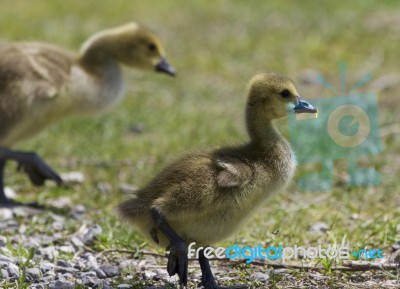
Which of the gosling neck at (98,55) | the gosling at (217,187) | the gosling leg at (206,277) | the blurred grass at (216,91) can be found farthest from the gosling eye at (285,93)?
the gosling neck at (98,55)

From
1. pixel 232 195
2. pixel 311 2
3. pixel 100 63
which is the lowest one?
pixel 232 195

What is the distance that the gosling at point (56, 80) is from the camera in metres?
4.65

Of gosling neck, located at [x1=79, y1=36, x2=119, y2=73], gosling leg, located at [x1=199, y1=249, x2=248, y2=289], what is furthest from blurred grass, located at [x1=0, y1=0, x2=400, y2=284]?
gosling neck, located at [x1=79, y1=36, x2=119, y2=73]

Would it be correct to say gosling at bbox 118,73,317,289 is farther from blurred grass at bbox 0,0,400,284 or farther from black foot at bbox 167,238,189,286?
blurred grass at bbox 0,0,400,284

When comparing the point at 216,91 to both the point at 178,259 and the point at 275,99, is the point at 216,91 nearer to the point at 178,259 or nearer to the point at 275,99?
the point at 275,99

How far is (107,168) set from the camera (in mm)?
5547

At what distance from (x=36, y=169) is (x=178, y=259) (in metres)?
2.04

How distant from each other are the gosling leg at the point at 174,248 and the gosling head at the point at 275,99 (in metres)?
0.65

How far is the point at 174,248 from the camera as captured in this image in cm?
306

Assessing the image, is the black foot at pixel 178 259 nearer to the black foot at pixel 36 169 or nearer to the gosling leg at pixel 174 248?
the gosling leg at pixel 174 248

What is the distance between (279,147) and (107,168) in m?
2.35

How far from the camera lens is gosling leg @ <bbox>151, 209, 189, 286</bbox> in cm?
306

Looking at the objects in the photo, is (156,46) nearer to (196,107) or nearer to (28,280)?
(196,107)

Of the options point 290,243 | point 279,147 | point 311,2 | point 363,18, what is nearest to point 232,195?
point 279,147
